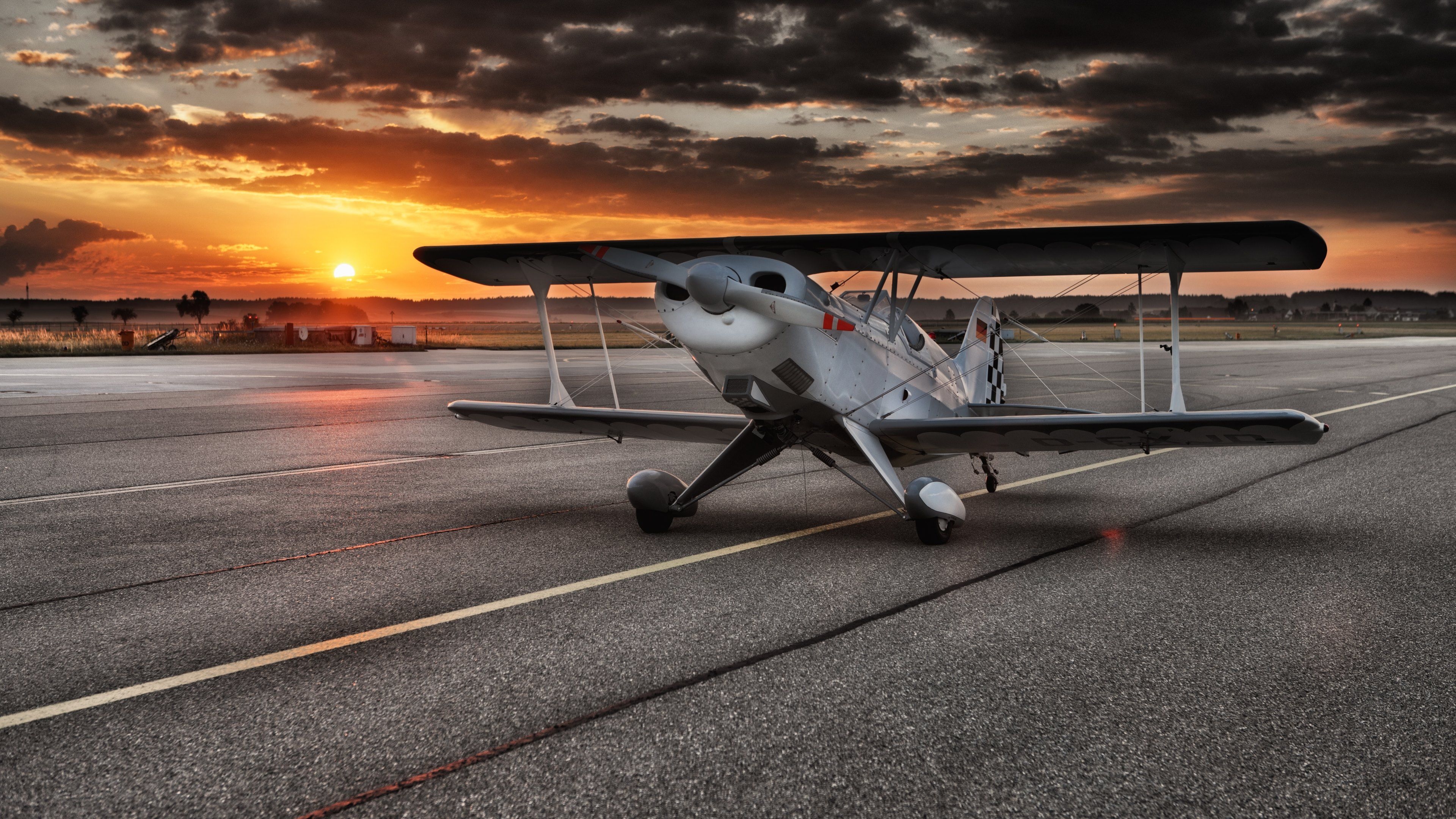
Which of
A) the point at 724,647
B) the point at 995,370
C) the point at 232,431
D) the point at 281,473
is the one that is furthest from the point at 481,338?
the point at 724,647

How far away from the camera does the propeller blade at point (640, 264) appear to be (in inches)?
243

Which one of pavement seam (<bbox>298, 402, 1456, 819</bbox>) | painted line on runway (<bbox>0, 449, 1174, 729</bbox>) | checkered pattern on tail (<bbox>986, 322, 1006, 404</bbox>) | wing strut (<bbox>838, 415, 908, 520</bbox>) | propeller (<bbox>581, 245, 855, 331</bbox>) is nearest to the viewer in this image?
pavement seam (<bbox>298, 402, 1456, 819</bbox>)

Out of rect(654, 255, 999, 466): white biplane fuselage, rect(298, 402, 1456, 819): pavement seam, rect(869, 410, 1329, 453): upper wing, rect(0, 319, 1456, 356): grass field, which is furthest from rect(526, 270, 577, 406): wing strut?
rect(298, 402, 1456, 819): pavement seam

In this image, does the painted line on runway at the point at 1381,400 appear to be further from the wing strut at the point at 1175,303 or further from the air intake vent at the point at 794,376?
the air intake vent at the point at 794,376

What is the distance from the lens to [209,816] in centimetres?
291

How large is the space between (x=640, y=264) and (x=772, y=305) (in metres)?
1.13

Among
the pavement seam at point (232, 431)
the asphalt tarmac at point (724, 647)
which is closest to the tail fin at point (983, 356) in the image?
the asphalt tarmac at point (724, 647)

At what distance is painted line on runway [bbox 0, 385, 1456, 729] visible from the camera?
3.80 m

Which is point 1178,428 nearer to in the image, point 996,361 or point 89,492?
point 996,361

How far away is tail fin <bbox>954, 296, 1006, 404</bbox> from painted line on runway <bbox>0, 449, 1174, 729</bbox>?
8.11 feet

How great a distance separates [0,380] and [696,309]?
84.1 feet

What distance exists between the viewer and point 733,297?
590 centimetres

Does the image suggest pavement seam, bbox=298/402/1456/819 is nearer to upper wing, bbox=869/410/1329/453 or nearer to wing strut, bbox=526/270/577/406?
upper wing, bbox=869/410/1329/453

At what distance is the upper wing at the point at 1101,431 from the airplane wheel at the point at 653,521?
1771 millimetres
